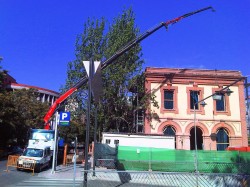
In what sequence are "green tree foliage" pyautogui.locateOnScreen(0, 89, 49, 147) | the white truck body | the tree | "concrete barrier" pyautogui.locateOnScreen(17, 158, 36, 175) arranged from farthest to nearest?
"green tree foliage" pyautogui.locateOnScreen(0, 89, 49, 147)
the tree
the white truck body
"concrete barrier" pyautogui.locateOnScreen(17, 158, 36, 175)

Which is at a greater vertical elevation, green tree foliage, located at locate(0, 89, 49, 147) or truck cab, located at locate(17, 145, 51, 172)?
green tree foliage, located at locate(0, 89, 49, 147)

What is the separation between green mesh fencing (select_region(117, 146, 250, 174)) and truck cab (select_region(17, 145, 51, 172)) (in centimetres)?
586

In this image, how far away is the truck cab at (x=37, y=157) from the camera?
22075 mm

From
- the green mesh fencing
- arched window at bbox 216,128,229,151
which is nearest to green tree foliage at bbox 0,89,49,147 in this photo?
the green mesh fencing

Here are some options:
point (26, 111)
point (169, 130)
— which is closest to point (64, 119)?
point (169, 130)

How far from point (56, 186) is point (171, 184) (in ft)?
18.8

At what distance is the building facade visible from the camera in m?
33.7

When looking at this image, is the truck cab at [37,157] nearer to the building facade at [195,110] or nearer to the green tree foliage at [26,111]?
the building facade at [195,110]

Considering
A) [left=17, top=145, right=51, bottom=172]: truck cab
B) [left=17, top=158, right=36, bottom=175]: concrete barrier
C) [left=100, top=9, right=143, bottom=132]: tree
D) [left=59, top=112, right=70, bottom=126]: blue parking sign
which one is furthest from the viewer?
[left=100, top=9, right=143, bottom=132]: tree

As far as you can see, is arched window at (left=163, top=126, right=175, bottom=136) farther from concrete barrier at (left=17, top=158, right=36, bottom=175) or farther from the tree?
concrete barrier at (left=17, top=158, right=36, bottom=175)

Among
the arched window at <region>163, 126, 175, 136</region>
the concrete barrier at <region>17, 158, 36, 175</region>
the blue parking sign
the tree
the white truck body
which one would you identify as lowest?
the concrete barrier at <region>17, 158, 36, 175</region>

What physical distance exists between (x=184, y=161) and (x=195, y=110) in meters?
13.9

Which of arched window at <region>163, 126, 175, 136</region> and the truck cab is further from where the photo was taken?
arched window at <region>163, 126, 175, 136</region>

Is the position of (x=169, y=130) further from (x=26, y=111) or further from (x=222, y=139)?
(x=26, y=111)
